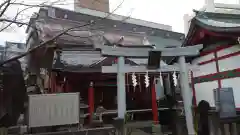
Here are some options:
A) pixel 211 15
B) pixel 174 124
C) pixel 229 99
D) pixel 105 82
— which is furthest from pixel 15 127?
pixel 211 15

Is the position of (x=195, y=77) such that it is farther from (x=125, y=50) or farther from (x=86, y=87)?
(x=86, y=87)

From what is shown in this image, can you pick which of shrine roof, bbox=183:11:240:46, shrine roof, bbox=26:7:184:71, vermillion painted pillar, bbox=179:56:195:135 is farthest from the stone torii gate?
shrine roof, bbox=26:7:184:71

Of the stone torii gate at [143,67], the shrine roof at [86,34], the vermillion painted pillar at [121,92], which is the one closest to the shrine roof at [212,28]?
the stone torii gate at [143,67]

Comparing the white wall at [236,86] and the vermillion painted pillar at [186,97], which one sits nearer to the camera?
the vermillion painted pillar at [186,97]

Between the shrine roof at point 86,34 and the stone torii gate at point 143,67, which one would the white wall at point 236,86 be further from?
the shrine roof at point 86,34

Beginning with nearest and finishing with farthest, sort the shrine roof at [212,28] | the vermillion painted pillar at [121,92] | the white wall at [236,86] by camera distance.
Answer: the vermillion painted pillar at [121,92] < the shrine roof at [212,28] < the white wall at [236,86]

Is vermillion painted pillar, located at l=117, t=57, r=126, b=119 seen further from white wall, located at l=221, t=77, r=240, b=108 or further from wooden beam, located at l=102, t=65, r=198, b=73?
white wall, located at l=221, t=77, r=240, b=108

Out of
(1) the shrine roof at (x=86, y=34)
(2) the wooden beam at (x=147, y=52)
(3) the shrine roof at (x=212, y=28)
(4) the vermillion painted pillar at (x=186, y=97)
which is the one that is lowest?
(4) the vermillion painted pillar at (x=186, y=97)

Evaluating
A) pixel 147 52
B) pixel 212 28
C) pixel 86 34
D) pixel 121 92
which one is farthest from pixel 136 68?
pixel 86 34

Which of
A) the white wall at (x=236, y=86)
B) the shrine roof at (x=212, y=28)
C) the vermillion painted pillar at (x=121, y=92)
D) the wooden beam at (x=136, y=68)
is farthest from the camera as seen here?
the white wall at (x=236, y=86)

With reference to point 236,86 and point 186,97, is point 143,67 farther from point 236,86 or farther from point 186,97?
point 236,86

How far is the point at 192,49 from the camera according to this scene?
776 centimetres

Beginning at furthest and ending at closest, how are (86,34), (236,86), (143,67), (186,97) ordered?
(86,34) → (236,86) → (143,67) → (186,97)

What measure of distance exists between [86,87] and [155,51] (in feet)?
22.4
